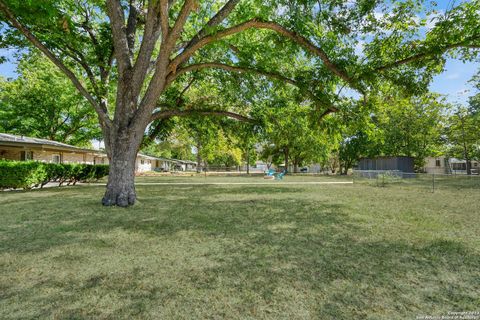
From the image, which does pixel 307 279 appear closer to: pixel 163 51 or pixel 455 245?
pixel 455 245

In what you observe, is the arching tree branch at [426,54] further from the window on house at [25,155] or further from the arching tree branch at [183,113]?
the window on house at [25,155]

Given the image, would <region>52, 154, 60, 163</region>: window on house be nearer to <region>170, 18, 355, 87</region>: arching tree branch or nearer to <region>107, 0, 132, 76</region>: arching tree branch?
<region>107, 0, 132, 76</region>: arching tree branch

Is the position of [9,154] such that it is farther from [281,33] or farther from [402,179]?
[402,179]

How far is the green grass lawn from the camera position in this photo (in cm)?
261

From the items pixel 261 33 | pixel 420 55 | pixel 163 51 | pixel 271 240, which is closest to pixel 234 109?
pixel 261 33

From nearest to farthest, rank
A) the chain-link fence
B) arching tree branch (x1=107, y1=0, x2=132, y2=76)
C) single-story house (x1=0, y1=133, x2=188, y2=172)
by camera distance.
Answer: arching tree branch (x1=107, y1=0, x2=132, y2=76)
single-story house (x1=0, y1=133, x2=188, y2=172)
the chain-link fence

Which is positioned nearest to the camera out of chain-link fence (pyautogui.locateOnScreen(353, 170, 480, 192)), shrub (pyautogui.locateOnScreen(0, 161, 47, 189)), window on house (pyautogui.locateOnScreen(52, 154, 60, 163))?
shrub (pyautogui.locateOnScreen(0, 161, 47, 189))

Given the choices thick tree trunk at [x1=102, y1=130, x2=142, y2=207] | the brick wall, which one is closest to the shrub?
thick tree trunk at [x1=102, y1=130, x2=142, y2=207]

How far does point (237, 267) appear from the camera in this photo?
3658mm

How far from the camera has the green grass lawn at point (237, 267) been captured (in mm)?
2607

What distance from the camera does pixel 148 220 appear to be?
671 cm

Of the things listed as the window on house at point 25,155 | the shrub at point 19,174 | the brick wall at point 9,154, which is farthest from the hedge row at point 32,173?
the brick wall at point 9,154

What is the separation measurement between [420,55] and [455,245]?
560 cm

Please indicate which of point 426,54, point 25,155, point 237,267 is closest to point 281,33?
point 426,54
